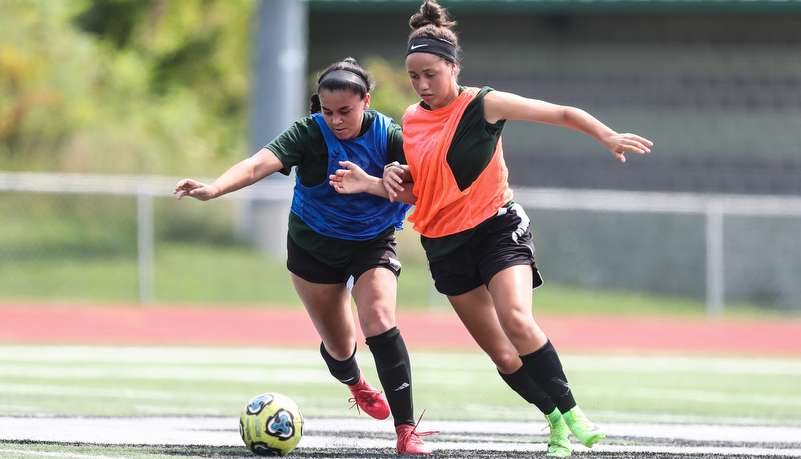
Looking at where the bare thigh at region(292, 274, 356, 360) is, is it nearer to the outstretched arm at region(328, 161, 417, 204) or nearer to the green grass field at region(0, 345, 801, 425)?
the outstretched arm at region(328, 161, 417, 204)

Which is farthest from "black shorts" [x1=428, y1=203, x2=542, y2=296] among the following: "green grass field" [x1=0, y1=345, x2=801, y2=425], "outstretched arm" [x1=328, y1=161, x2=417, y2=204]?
"green grass field" [x1=0, y1=345, x2=801, y2=425]

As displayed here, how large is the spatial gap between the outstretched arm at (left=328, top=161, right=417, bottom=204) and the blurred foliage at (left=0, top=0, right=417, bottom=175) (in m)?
15.4

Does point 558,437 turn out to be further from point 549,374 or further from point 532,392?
point 549,374

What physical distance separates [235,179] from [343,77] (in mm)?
783

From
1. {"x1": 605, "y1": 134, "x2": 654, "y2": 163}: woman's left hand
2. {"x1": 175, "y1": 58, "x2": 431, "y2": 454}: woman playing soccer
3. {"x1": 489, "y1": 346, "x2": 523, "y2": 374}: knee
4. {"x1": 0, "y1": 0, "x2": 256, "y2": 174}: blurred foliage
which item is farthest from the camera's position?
{"x1": 0, "y1": 0, "x2": 256, "y2": 174}: blurred foliage

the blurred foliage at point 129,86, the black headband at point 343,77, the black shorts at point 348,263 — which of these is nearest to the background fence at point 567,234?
the blurred foliage at point 129,86

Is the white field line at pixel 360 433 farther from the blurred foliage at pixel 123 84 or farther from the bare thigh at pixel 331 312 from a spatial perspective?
the blurred foliage at pixel 123 84

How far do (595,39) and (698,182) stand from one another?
3884mm

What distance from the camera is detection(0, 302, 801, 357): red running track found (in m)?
12.9

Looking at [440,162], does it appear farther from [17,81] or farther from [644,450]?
[17,81]

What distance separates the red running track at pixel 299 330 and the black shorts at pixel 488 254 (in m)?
8.08

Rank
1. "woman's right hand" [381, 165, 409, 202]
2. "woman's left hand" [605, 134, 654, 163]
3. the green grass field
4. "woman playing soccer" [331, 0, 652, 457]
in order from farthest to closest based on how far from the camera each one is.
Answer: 1. the green grass field
2. "woman's right hand" [381, 165, 409, 202]
3. "woman playing soccer" [331, 0, 652, 457]
4. "woman's left hand" [605, 134, 654, 163]

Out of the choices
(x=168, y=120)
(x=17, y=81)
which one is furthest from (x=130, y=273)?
(x=168, y=120)

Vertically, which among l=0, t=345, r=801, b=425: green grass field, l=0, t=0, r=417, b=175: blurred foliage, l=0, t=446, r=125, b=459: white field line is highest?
l=0, t=0, r=417, b=175: blurred foliage
